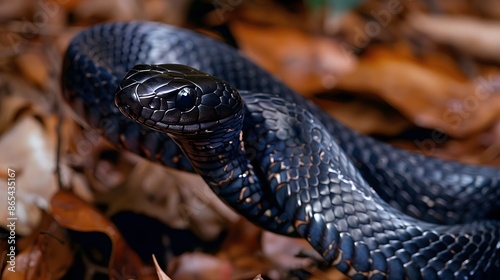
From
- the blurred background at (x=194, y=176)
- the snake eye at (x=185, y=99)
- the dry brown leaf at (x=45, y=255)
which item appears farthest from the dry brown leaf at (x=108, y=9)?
the snake eye at (x=185, y=99)

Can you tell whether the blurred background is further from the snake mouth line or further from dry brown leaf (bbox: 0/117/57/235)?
the snake mouth line

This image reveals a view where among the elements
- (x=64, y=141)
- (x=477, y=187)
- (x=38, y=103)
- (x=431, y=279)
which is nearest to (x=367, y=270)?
(x=431, y=279)

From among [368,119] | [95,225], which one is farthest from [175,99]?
[368,119]

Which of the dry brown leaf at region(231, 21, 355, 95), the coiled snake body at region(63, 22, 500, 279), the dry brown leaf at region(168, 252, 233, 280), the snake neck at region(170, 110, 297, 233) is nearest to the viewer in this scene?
the coiled snake body at region(63, 22, 500, 279)

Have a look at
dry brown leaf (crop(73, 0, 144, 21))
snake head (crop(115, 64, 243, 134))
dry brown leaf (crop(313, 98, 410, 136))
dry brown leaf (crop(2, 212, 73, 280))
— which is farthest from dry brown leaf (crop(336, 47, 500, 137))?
dry brown leaf (crop(2, 212, 73, 280))

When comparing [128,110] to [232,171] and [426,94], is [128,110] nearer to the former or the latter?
[232,171]

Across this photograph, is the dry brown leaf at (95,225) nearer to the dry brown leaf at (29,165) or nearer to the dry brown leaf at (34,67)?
the dry brown leaf at (29,165)

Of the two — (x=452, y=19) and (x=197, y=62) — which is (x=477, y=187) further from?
(x=452, y=19)
